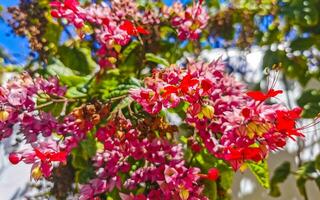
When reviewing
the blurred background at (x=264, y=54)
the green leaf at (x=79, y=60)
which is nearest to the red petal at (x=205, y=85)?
the green leaf at (x=79, y=60)

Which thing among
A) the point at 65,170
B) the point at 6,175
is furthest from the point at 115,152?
the point at 6,175

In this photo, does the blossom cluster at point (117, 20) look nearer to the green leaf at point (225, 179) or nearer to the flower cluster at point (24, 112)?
the flower cluster at point (24, 112)

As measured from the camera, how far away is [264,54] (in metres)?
1.63

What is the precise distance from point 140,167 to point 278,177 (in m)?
0.67

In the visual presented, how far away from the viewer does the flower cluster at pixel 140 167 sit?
0.91 m

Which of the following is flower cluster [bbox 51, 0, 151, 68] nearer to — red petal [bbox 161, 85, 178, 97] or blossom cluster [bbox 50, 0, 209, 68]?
blossom cluster [bbox 50, 0, 209, 68]

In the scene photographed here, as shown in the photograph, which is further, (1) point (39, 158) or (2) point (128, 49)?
(2) point (128, 49)

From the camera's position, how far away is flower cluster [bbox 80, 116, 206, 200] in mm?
915

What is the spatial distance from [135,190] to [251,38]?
2.34ft

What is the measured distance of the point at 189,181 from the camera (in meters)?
0.91

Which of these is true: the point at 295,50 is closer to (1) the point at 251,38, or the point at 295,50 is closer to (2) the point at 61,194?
(1) the point at 251,38

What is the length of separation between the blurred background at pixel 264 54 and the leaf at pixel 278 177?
28 mm

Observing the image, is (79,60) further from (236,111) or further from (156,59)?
(236,111)

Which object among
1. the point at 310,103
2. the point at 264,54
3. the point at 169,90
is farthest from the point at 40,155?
the point at 264,54
